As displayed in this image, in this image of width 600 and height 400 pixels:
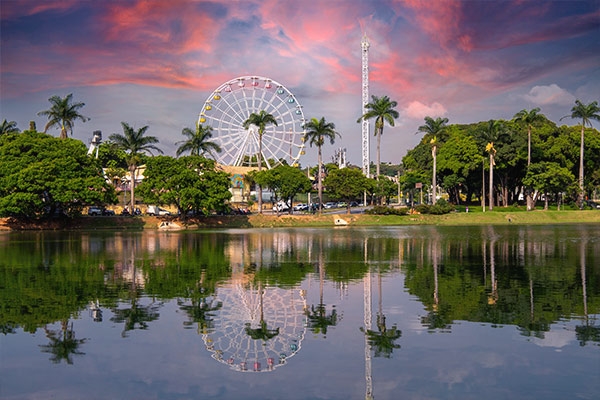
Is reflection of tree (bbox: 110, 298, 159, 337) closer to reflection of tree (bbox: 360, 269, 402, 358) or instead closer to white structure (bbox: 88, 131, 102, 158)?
reflection of tree (bbox: 360, 269, 402, 358)

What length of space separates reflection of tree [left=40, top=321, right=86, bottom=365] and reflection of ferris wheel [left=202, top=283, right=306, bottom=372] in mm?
3540

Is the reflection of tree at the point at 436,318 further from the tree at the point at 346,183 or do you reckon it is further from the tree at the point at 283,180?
the tree at the point at 346,183

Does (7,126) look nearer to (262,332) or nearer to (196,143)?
(196,143)

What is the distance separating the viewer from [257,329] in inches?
774

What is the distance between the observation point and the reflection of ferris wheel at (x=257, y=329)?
1664 cm

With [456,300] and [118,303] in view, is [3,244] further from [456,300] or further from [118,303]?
[456,300]

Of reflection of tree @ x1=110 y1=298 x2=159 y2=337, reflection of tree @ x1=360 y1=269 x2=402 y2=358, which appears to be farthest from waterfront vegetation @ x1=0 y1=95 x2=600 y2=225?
reflection of tree @ x1=360 y1=269 x2=402 y2=358

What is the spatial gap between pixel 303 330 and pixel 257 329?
4.60 ft

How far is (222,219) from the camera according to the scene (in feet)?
299

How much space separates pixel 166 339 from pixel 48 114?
293 feet

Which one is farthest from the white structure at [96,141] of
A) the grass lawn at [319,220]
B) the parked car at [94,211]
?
the grass lawn at [319,220]

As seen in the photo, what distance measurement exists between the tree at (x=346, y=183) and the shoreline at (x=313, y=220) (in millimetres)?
11777

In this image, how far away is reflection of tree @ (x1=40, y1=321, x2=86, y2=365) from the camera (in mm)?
16812

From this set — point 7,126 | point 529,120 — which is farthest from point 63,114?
point 529,120
